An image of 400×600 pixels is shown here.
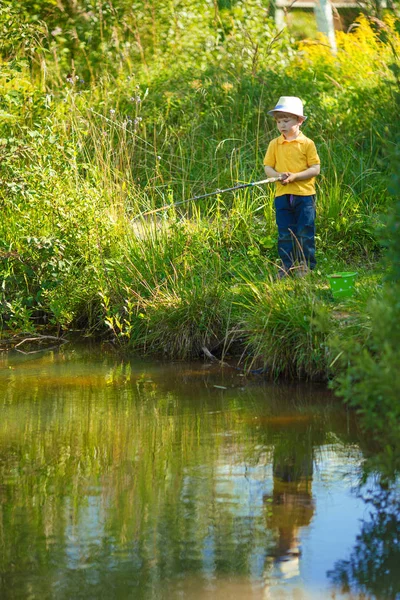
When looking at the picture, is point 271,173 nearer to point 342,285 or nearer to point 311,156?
point 311,156

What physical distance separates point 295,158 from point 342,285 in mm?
1324

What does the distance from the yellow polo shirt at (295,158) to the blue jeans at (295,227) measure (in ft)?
0.21

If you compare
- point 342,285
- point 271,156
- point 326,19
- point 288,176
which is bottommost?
point 342,285

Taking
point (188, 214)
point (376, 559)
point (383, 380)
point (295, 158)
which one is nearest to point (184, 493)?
point (376, 559)

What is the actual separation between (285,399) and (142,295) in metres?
1.97

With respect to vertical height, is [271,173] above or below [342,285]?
above

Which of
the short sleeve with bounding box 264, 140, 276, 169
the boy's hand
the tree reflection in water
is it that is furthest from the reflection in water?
the short sleeve with bounding box 264, 140, 276, 169

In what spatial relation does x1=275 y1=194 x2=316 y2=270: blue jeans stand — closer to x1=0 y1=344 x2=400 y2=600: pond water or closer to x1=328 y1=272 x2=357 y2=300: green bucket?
x1=328 y1=272 x2=357 y2=300: green bucket

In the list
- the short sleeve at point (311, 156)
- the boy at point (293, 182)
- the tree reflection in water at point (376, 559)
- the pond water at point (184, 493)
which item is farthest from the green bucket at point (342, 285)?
the tree reflection in water at point (376, 559)

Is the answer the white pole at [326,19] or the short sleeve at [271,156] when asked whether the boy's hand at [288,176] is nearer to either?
the short sleeve at [271,156]

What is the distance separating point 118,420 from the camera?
5.90 meters

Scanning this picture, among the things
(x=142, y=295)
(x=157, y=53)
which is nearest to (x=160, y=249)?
(x=142, y=295)

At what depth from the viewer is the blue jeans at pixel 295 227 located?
7781 millimetres

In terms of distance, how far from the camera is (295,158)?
7699mm
